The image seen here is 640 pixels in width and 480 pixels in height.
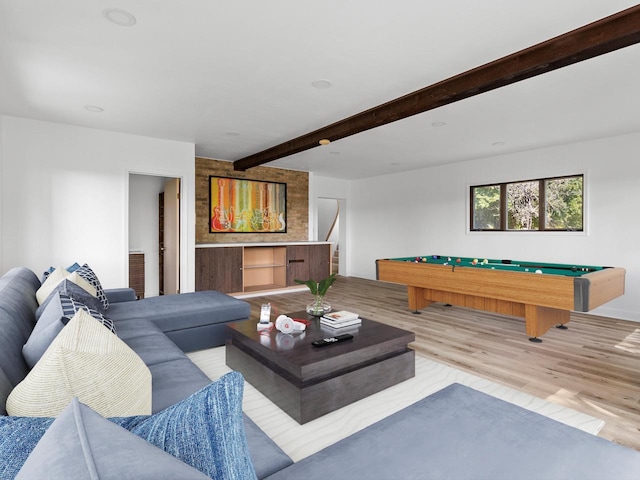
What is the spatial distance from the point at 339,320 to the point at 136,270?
4.18 metres

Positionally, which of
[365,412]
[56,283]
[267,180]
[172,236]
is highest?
[267,180]

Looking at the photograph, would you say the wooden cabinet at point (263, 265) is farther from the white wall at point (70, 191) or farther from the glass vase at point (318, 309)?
the glass vase at point (318, 309)

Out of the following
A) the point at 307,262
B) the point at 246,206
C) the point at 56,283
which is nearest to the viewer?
the point at 56,283

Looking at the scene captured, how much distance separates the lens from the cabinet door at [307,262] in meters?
6.98

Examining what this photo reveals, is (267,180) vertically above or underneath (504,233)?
above

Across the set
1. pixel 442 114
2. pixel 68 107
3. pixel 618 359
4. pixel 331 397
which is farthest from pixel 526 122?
pixel 68 107

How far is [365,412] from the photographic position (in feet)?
7.45

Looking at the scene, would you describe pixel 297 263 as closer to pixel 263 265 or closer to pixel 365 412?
pixel 263 265

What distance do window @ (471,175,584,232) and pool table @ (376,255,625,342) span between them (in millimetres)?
1491

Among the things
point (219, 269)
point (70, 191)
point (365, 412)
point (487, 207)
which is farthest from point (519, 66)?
point (70, 191)

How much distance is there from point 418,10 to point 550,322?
3.51 metres

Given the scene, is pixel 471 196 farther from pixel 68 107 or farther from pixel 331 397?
pixel 68 107

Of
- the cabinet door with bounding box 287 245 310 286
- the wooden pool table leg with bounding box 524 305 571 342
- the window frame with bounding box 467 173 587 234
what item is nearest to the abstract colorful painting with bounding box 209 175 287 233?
the cabinet door with bounding box 287 245 310 286

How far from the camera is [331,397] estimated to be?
2.23 meters
